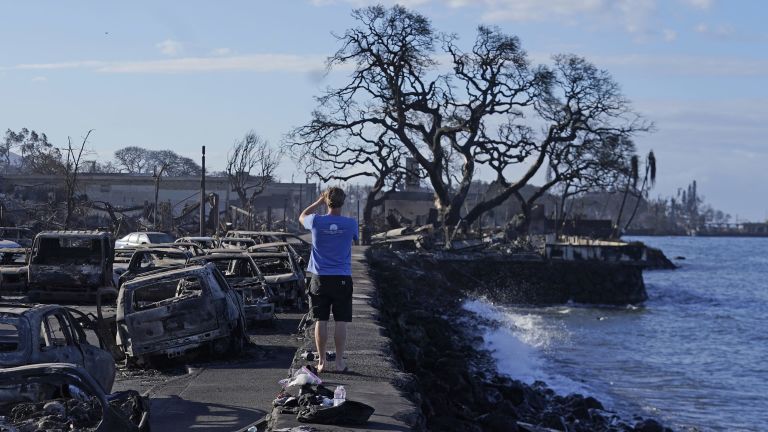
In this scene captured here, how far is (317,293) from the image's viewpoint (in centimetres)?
1059

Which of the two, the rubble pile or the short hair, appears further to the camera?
the short hair

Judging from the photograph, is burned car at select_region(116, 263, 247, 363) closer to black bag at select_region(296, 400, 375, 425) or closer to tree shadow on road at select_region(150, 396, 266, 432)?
tree shadow on road at select_region(150, 396, 266, 432)

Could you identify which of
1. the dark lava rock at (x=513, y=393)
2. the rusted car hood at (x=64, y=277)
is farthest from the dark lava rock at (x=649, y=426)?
the rusted car hood at (x=64, y=277)

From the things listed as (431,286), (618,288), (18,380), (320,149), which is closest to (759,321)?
(618,288)

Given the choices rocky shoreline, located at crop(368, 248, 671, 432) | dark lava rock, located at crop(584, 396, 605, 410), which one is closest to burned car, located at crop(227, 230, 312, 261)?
rocky shoreline, located at crop(368, 248, 671, 432)

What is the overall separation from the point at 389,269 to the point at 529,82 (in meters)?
23.6

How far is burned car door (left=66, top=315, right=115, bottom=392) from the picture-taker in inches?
448

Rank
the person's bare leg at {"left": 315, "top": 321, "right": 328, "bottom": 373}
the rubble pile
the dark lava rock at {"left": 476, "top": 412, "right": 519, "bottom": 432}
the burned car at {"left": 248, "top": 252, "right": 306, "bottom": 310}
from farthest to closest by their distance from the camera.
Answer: the burned car at {"left": 248, "top": 252, "right": 306, "bottom": 310} < the dark lava rock at {"left": 476, "top": 412, "right": 519, "bottom": 432} < the person's bare leg at {"left": 315, "top": 321, "right": 328, "bottom": 373} < the rubble pile

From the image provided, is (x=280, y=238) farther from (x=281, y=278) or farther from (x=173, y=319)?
(x=173, y=319)

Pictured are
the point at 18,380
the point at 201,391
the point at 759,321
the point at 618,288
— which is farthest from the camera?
the point at 618,288

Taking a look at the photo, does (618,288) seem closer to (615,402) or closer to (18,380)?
(615,402)

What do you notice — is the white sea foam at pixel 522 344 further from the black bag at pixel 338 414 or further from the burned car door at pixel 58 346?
the black bag at pixel 338 414

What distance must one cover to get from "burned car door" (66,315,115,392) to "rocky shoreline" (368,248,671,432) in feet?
10.2

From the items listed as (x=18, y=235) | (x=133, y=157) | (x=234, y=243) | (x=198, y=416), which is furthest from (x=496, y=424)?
(x=133, y=157)
